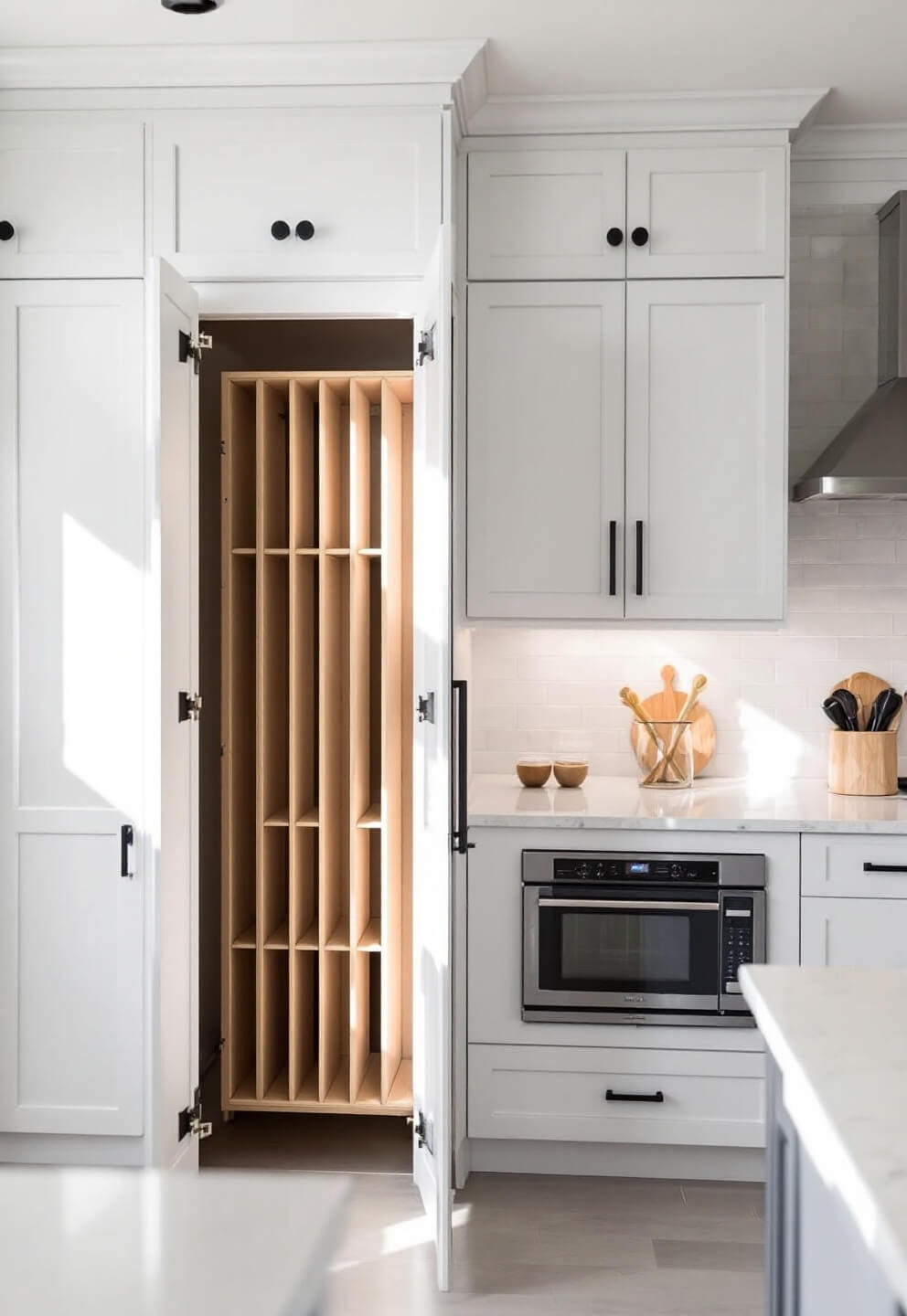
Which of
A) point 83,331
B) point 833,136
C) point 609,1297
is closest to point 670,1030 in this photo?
point 609,1297

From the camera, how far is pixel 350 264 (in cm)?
297

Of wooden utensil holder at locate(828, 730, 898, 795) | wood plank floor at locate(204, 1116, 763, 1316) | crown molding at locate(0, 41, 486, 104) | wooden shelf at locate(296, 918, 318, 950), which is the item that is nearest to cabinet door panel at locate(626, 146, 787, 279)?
crown molding at locate(0, 41, 486, 104)

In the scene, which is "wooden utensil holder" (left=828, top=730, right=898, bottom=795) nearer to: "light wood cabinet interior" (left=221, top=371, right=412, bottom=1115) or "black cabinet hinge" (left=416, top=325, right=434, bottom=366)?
"light wood cabinet interior" (left=221, top=371, right=412, bottom=1115)

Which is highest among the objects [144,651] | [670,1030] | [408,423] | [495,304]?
[495,304]

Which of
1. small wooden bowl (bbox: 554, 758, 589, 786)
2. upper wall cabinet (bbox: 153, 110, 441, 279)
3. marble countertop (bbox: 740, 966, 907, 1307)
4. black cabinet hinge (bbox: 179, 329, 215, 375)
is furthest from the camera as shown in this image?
small wooden bowl (bbox: 554, 758, 589, 786)

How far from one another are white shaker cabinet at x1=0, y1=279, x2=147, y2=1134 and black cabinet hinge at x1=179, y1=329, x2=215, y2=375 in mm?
139

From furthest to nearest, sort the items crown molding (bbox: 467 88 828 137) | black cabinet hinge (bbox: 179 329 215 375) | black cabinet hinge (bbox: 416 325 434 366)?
crown molding (bbox: 467 88 828 137)
black cabinet hinge (bbox: 179 329 215 375)
black cabinet hinge (bbox: 416 325 434 366)

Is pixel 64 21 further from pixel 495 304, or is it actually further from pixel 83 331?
pixel 495 304

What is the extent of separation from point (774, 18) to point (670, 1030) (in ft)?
8.02

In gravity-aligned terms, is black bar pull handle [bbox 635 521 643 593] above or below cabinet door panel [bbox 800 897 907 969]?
above

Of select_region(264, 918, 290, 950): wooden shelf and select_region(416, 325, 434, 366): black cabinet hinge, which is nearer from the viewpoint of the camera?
select_region(416, 325, 434, 366): black cabinet hinge

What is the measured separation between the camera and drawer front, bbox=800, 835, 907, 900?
2.97m

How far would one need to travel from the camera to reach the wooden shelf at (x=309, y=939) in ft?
11.1

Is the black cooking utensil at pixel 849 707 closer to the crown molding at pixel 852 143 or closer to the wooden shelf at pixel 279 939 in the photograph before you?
the crown molding at pixel 852 143
